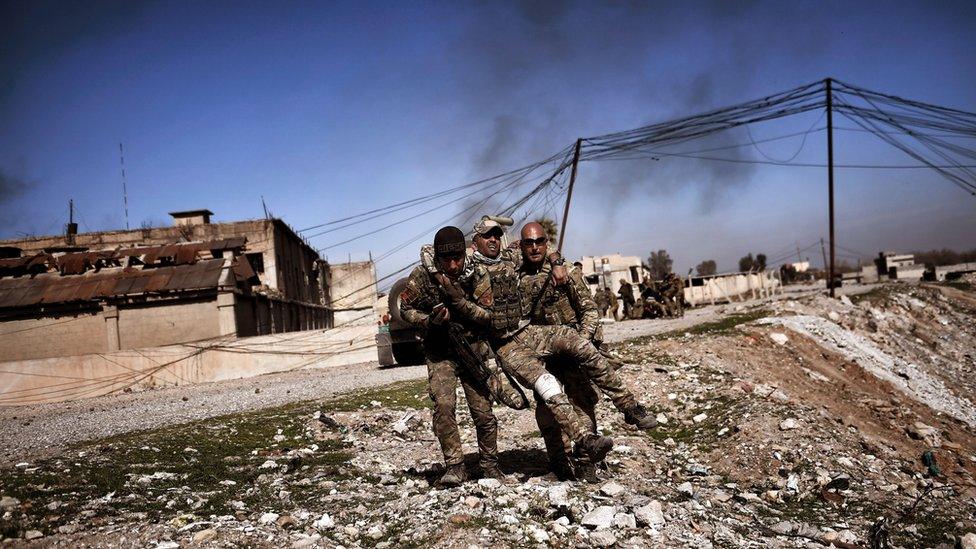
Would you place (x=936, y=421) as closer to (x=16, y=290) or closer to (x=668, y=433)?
(x=668, y=433)

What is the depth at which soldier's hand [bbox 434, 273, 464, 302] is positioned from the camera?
189 inches

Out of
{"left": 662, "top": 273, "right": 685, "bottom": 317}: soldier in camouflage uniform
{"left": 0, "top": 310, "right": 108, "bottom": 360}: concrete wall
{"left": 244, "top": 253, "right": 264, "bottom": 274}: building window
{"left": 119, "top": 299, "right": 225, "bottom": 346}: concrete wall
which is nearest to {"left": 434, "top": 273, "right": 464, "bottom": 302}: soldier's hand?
{"left": 119, "top": 299, "right": 225, "bottom": 346}: concrete wall

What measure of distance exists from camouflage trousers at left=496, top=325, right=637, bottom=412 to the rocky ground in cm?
76

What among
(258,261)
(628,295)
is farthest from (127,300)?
(628,295)

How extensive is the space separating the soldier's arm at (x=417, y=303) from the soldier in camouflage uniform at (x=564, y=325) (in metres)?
0.87

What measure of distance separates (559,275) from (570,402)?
1.10 metres

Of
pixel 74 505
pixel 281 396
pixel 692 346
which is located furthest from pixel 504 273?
pixel 281 396

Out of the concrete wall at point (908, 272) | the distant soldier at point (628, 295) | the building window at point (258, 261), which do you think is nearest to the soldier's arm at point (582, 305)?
the distant soldier at point (628, 295)

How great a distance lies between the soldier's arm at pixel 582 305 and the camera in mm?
5504

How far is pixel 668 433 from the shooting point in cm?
761

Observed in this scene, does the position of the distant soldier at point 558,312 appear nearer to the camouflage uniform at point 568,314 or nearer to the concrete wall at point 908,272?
the camouflage uniform at point 568,314

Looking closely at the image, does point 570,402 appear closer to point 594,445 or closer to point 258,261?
point 594,445

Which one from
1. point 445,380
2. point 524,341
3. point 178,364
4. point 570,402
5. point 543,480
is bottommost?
point 178,364

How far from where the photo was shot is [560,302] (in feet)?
18.2
